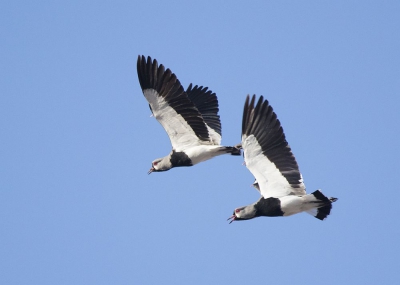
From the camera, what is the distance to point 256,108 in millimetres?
19031

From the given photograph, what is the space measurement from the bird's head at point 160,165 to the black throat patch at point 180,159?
15.6 inches

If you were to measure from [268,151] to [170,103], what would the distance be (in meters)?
4.07

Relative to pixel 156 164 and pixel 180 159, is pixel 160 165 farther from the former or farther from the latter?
pixel 180 159

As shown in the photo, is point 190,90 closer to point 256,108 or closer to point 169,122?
point 169,122

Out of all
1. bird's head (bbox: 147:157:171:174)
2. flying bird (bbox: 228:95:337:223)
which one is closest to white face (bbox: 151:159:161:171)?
bird's head (bbox: 147:157:171:174)

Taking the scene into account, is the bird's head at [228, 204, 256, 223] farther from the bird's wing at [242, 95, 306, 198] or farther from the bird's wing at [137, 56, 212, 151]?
the bird's wing at [137, 56, 212, 151]

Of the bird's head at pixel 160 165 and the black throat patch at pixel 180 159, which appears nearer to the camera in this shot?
the black throat patch at pixel 180 159

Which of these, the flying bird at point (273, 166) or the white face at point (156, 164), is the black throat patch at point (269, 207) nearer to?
the flying bird at point (273, 166)

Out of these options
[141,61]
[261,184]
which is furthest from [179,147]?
[261,184]

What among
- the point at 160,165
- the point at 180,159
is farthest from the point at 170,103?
the point at 160,165

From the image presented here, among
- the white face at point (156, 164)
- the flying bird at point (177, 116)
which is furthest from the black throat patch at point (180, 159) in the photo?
the white face at point (156, 164)

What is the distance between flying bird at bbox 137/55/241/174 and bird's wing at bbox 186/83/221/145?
0.98 metres

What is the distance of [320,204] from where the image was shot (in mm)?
19391

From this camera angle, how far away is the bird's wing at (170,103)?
22.1 m
